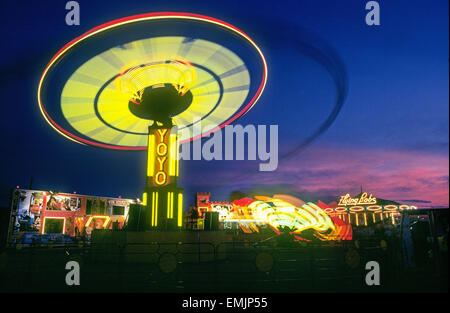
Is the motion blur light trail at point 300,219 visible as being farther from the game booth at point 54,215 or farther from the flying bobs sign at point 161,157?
the game booth at point 54,215

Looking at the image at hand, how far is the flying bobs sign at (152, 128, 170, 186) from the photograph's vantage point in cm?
1739

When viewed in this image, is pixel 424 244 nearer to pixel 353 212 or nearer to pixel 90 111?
pixel 90 111

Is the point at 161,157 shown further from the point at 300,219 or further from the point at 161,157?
the point at 300,219

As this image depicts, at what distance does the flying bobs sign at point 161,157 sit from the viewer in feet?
57.1

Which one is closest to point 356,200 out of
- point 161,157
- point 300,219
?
point 300,219

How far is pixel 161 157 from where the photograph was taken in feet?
58.1

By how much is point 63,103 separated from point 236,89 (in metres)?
10.8

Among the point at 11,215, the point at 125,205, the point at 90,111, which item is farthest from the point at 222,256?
the point at 125,205

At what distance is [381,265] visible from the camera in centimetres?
1106

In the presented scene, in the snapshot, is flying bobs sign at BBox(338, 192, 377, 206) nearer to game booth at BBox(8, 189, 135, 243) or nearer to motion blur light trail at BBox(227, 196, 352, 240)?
motion blur light trail at BBox(227, 196, 352, 240)

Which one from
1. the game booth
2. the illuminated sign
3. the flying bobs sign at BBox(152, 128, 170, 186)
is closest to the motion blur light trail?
the illuminated sign

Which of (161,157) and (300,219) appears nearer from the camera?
(161,157)

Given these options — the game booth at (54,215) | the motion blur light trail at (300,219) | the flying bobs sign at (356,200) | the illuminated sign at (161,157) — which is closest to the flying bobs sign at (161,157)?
the illuminated sign at (161,157)

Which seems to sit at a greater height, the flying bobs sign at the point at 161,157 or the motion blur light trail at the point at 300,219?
the flying bobs sign at the point at 161,157
